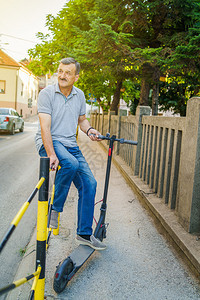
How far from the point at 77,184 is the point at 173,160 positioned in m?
1.52

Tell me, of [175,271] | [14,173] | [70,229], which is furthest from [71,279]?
[14,173]

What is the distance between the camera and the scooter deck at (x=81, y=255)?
2.71 meters

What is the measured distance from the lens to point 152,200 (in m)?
4.59

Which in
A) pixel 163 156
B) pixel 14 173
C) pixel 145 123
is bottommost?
pixel 14 173

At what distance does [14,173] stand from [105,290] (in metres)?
5.73

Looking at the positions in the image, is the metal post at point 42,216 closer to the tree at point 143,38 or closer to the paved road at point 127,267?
the paved road at point 127,267

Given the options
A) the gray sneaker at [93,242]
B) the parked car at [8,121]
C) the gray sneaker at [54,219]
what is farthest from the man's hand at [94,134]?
the parked car at [8,121]

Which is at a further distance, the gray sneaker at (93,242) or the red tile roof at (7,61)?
the red tile roof at (7,61)

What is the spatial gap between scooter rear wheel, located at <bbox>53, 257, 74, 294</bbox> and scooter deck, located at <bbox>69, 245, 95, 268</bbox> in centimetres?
15

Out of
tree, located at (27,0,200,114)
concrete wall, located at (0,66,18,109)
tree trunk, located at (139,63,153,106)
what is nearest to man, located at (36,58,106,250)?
tree, located at (27,0,200,114)

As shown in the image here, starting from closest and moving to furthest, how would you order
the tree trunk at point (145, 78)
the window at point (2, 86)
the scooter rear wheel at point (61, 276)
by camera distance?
1. the scooter rear wheel at point (61, 276)
2. the tree trunk at point (145, 78)
3. the window at point (2, 86)

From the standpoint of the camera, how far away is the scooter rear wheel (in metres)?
2.36

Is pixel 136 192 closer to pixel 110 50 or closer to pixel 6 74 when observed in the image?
pixel 110 50

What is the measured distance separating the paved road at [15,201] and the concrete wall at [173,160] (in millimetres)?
1803
